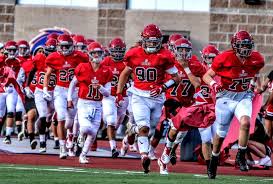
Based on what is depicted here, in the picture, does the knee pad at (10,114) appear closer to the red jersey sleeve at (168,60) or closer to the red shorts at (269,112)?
the red shorts at (269,112)

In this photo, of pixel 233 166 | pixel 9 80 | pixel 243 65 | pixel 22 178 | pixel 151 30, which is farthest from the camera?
pixel 9 80

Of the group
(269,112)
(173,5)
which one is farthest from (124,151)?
(173,5)

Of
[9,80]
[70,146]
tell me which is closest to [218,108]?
[70,146]

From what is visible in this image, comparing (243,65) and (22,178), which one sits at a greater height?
(243,65)

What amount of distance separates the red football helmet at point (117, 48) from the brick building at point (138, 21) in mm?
8428

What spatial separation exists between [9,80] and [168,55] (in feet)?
23.5

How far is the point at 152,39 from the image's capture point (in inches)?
709

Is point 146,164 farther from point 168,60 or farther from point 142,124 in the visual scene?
point 168,60

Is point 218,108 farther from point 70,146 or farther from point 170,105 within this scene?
point 70,146

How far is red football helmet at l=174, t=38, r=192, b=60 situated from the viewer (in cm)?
1872

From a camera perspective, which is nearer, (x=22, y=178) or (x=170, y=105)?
(x=22, y=178)

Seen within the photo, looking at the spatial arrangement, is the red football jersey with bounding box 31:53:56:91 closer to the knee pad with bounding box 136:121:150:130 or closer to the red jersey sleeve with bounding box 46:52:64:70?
the red jersey sleeve with bounding box 46:52:64:70

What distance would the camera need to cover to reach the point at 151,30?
17984 mm

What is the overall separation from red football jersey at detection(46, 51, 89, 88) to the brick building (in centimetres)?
984
